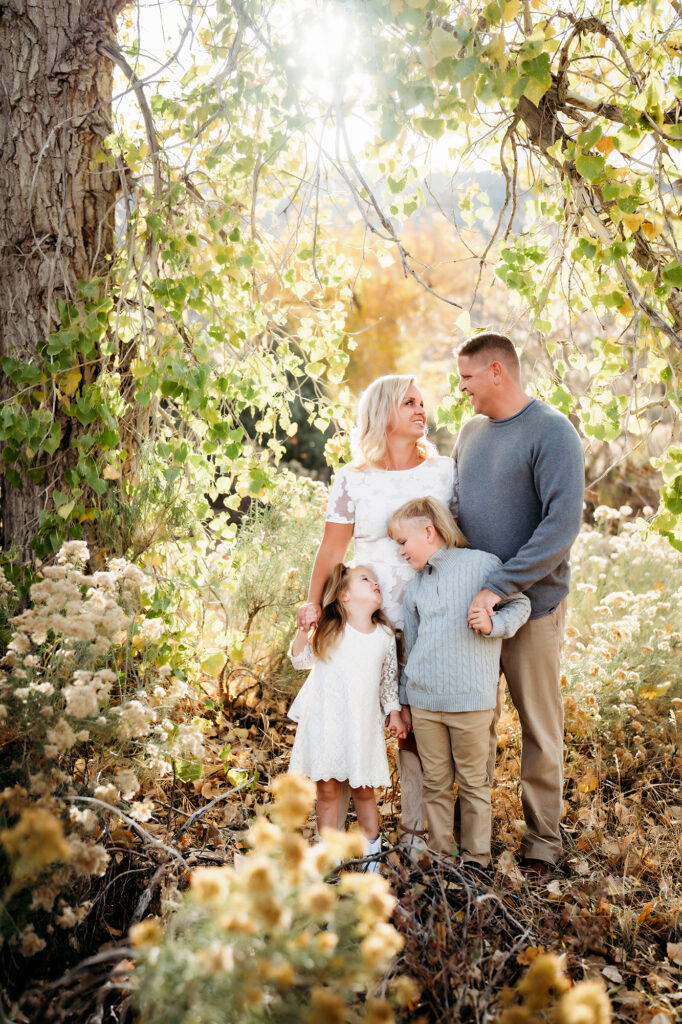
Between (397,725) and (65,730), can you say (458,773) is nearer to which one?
(397,725)

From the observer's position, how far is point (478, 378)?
8.95 ft

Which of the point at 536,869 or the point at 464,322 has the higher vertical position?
the point at 464,322

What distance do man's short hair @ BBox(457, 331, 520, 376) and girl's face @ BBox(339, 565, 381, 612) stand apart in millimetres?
894

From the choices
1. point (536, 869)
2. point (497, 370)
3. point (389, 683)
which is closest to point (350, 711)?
point (389, 683)

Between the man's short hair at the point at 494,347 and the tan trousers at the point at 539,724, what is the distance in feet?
2.97

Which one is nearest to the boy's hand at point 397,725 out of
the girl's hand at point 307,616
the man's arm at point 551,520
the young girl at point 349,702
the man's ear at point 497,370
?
the young girl at point 349,702

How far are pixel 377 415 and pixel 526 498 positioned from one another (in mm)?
605

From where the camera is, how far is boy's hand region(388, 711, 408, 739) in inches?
103

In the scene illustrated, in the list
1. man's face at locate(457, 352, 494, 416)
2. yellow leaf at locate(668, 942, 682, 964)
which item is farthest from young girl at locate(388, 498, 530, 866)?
yellow leaf at locate(668, 942, 682, 964)

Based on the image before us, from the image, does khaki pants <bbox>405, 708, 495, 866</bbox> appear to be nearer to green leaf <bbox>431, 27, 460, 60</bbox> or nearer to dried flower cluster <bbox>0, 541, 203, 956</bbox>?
dried flower cluster <bbox>0, 541, 203, 956</bbox>

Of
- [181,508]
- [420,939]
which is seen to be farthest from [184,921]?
[181,508]

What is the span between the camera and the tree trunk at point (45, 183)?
2.92 meters

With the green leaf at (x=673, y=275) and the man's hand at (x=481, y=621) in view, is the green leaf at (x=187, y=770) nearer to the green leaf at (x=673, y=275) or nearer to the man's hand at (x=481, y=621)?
the man's hand at (x=481, y=621)

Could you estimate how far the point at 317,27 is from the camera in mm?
2135
